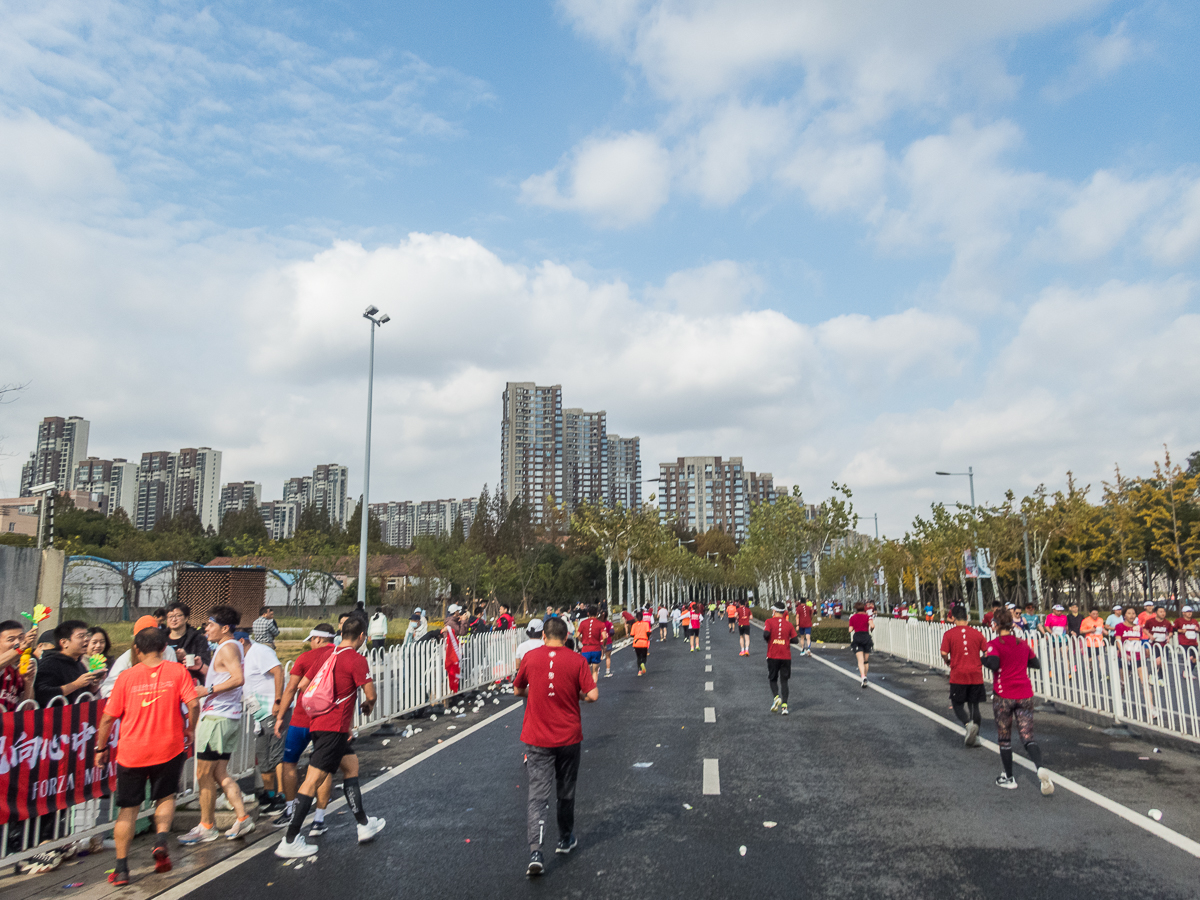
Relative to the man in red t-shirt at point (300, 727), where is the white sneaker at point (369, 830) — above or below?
below

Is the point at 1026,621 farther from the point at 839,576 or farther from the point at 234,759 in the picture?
the point at 839,576

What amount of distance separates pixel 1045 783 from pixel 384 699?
30.1 ft

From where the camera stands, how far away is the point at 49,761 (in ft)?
21.6

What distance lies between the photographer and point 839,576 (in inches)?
3511

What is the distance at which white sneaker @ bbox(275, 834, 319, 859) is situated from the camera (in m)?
6.29

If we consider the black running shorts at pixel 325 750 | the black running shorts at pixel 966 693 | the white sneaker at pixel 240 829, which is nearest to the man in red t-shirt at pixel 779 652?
the black running shorts at pixel 966 693

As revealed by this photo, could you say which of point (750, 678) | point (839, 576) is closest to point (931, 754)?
point (750, 678)

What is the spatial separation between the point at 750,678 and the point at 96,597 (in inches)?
2257

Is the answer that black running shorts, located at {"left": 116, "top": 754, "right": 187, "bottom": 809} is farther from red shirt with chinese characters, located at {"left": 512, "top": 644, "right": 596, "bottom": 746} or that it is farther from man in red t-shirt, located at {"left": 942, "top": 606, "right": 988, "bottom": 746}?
man in red t-shirt, located at {"left": 942, "top": 606, "right": 988, "bottom": 746}

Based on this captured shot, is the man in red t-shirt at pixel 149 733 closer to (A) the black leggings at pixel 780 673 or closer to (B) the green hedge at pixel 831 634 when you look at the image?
(A) the black leggings at pixel 780 673

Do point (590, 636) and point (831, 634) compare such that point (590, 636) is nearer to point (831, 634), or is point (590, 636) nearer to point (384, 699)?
point (384, 699)

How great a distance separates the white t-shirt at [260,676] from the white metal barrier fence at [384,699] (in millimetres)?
473

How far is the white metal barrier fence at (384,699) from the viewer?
6.43 m

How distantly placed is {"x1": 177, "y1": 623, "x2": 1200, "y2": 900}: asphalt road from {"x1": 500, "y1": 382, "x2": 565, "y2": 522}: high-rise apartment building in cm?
17563
